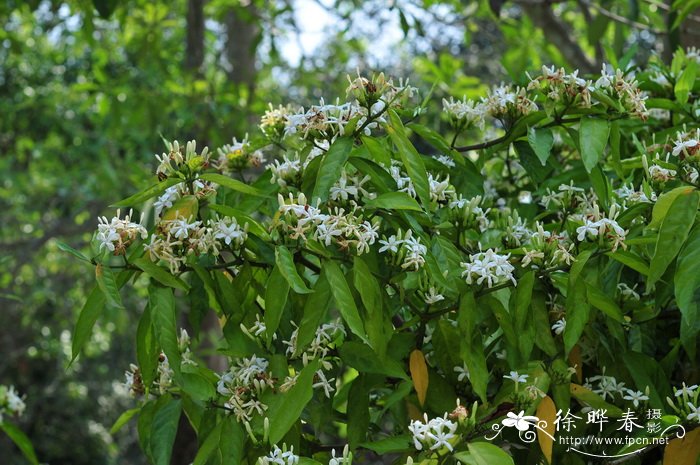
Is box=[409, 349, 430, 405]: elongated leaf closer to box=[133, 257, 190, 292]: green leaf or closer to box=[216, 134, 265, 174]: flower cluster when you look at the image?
box=[133, 257, 190, 292]: green leaf

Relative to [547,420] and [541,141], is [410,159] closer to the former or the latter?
[541,141]

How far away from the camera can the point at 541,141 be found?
5.14ft

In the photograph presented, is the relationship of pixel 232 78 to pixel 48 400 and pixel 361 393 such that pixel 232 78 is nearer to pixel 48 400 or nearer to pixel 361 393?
pixel 48 400

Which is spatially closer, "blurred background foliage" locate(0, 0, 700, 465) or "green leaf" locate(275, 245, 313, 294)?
"green leaf" locate(275, 245, 313, 294)

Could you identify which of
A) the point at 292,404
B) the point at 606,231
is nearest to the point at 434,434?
the point at 292,404

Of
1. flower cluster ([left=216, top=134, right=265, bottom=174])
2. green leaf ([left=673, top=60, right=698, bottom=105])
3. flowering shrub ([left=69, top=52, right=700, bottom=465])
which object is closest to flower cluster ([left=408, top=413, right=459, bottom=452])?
flowering shrub ([left=69, top=52, right=700, bottom=465])

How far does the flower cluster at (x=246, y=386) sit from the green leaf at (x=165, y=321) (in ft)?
0.36

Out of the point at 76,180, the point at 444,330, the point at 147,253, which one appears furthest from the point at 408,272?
the point at 76,180

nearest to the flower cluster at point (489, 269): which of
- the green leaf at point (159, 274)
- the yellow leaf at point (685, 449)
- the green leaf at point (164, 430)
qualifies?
the yellow leaf at point (685, 449)

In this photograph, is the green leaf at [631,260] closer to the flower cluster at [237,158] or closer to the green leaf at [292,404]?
the green leaf at [292,404]

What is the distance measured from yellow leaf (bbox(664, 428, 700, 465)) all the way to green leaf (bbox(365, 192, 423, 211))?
50 cm

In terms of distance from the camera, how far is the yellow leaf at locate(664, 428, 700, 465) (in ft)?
4.24

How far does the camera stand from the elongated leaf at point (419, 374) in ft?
4.61

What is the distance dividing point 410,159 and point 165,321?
0.44 meters
